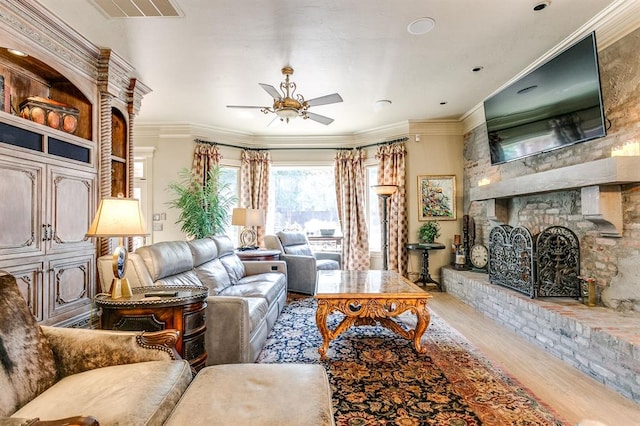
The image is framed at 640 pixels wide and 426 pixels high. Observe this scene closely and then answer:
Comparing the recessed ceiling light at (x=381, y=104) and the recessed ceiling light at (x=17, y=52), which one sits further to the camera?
the recessed ceiling light at (x=381, y=104)

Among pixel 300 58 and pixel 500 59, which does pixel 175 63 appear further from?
pixel 500 59

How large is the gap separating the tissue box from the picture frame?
489 cm

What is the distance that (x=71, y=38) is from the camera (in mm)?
2738

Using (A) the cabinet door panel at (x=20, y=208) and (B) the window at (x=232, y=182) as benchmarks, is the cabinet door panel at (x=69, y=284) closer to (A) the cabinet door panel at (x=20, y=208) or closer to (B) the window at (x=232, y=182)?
(A) the cabinet door panel at (x=20, y=208)

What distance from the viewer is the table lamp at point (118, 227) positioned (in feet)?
6.70

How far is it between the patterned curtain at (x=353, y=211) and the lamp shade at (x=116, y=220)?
454 cm

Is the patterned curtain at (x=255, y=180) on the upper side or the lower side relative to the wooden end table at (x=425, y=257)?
upper

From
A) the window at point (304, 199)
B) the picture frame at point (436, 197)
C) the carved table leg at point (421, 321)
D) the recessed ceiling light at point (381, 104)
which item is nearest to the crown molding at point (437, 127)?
the picture frame at point (436, 197)

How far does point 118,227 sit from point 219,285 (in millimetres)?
1479

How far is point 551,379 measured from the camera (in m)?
2.42

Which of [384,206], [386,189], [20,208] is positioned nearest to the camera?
[20,208]

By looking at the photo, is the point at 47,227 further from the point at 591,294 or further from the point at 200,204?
the point at 591,294

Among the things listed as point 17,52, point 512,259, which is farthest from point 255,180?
point 512,259

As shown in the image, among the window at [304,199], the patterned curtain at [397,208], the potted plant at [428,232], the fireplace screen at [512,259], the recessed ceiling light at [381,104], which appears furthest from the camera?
the window at [304,199]
